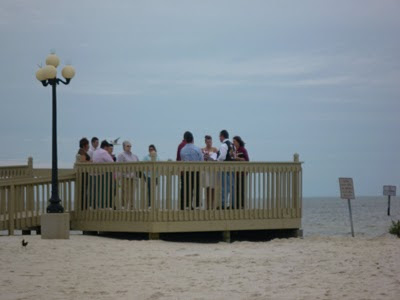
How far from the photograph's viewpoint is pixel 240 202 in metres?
23.1

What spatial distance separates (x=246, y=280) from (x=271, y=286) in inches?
27.6

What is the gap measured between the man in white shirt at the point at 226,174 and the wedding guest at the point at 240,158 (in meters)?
0.16

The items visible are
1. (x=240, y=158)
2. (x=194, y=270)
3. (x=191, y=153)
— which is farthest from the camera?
(x=240, y=158)

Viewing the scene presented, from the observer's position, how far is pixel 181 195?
22.2 meters

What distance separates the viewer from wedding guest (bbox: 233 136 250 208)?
23109 mm

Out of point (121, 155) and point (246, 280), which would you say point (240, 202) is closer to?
point (121, 155)

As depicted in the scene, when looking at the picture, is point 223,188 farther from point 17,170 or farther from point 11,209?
point 17,170

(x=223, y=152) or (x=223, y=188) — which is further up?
(x=223, y=152)

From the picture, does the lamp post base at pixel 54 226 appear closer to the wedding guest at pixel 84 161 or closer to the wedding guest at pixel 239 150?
the wedding guest at pixel 84 161

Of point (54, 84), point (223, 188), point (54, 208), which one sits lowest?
point (54, 208)

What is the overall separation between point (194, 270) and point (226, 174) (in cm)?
693

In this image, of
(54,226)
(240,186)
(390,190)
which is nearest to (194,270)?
(54,226)

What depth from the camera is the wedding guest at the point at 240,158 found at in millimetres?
23109

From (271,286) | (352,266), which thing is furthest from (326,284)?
(352,266)
